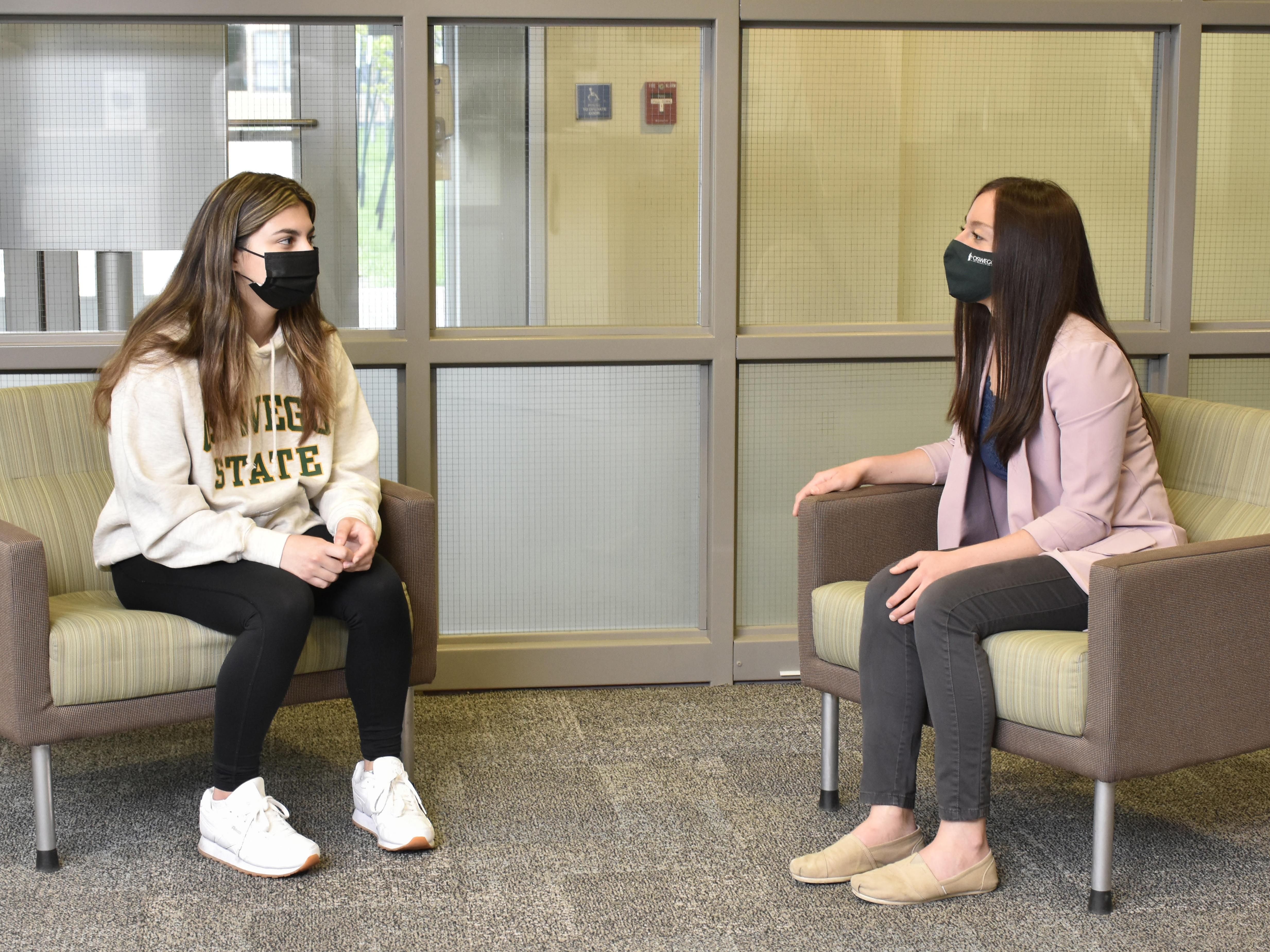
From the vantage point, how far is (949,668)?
7.00ft

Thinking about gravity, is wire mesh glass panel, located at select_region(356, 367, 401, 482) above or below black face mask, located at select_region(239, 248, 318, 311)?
A: below

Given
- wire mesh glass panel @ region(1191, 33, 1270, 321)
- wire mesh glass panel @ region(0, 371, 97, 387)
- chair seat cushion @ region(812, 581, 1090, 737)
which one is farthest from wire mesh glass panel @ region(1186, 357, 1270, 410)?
wire mesh glass panel @ region(0, 371, 97, 387)

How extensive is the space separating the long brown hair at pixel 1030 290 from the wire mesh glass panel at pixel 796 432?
3.48 ft

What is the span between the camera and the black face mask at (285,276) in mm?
2438

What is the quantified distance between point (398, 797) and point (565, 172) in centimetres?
160

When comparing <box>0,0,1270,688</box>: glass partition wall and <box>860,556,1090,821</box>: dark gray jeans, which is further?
<box>0,0,1270,688</box>: glass partition wall

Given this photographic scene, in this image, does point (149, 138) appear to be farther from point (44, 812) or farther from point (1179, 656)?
point (1179, 656)

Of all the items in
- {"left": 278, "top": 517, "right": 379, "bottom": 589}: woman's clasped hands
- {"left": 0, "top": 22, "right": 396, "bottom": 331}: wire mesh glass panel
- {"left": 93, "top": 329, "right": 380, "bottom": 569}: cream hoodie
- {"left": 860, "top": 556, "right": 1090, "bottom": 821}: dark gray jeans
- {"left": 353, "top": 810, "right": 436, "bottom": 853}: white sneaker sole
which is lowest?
{"left": 353, "top": 810, "right": 436, "bottom": 853}: white sneaker sole

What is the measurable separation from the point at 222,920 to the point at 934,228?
2301 mm

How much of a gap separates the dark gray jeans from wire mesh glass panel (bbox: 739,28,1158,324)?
1.29m

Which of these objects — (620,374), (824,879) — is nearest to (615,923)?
(824,879)

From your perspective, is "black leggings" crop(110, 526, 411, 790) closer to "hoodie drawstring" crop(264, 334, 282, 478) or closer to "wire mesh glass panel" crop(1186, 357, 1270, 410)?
"hoodie drawstring" crop(264, 334, 282, 478)

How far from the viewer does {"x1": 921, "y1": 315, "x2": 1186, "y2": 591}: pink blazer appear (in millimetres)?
2205

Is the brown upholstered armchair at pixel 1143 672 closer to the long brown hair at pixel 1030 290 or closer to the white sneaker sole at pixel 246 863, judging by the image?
the long brown hair at pixel 1030 290
